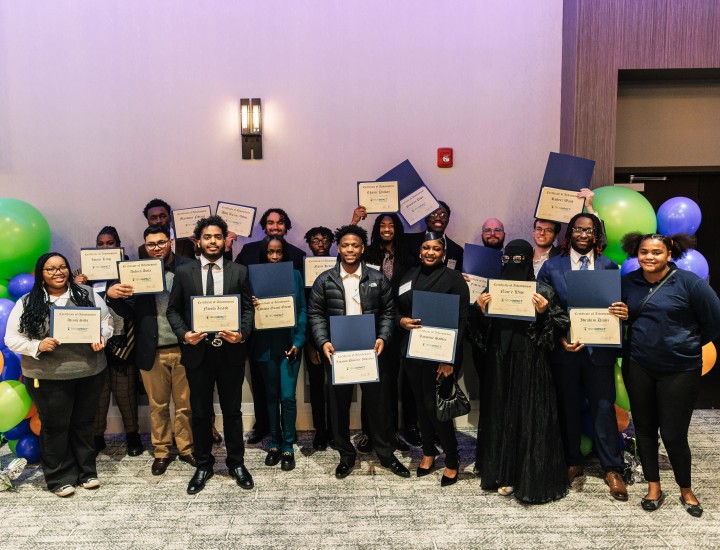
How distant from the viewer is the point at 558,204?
3.88m

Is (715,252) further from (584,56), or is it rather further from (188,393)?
(188,393)

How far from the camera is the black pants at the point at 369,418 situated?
3.61m

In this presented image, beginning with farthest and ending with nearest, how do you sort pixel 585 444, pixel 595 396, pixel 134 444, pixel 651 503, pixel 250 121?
pixel 250 121
pixel 134 444
pixel 585 444
pixel 595 396
pixel 651 503

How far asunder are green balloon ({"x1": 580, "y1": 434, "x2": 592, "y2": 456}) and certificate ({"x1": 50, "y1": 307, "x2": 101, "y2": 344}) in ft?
10.4

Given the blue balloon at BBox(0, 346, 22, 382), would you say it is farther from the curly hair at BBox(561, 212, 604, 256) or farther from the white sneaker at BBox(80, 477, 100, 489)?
the curly hair at BBox(561, 212, 604, 256)

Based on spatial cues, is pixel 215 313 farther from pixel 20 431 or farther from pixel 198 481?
pixel 20 431

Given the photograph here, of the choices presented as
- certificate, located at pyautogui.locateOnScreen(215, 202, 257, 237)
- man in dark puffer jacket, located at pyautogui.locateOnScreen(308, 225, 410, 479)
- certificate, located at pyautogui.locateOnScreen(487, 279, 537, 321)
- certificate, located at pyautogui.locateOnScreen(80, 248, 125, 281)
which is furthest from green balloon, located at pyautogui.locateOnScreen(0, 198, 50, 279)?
certificate, located at pyautogui.locateOnScreen(487, 279, 537, 321)

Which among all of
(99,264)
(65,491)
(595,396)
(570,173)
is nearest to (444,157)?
(570,173)

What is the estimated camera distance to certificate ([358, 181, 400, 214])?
4.14 m

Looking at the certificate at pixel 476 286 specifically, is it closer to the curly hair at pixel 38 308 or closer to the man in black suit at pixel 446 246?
the man in black suit at pixel 446 246

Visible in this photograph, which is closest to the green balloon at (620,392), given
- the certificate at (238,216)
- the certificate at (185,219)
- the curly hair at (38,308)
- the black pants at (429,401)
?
the black pants at (429,401)

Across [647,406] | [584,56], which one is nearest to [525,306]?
[647,406]

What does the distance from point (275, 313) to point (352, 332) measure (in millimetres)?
565

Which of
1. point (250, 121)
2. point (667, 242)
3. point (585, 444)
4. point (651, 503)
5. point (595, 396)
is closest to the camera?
point (667, 242)
